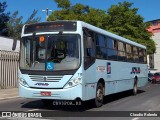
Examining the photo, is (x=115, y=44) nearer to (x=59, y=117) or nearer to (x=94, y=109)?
(x=94, y=109)

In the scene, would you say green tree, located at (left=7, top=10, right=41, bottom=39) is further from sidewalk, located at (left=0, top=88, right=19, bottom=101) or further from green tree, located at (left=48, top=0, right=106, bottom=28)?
sidewalk, located at (left=0, top=88, right=19, bottom=101)

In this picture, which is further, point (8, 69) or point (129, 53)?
point (8, 69)

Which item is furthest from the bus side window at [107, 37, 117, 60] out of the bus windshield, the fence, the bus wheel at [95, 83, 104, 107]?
the fence

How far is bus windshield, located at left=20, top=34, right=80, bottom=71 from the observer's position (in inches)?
484

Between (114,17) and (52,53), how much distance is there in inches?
1361

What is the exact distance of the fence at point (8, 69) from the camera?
24.0 m

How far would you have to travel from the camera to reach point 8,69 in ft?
81.4

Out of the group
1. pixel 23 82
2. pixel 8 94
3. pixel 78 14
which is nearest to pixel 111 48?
pixel 23 82

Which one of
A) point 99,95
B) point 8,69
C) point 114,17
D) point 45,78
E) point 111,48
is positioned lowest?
point 99,95

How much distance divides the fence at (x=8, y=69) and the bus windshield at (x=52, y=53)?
11.4 m

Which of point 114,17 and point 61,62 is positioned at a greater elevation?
point 114,17

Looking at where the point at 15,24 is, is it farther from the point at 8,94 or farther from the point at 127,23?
the point at 8,94

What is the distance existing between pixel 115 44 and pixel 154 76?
29288mm

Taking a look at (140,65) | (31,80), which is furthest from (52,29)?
(140,65)
